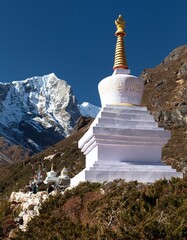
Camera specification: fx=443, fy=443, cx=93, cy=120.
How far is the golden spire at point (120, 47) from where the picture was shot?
1619 centimetres

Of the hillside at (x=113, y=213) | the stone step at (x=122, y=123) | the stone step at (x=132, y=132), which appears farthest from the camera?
the stone step at (x=122, y=123)

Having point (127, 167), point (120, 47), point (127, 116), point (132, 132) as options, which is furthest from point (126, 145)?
point (120, 47)

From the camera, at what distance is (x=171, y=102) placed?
5634 cm

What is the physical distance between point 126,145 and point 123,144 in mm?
116

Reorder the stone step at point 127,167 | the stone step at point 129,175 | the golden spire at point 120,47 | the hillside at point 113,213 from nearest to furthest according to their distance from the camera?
1. the hillside at point 113,213
2. the stone step at point 129,175
3. the stone step at point 127,167
4. the golden spire at point 120,47

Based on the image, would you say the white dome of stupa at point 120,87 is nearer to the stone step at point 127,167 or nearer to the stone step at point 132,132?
the stone step at point 132,132

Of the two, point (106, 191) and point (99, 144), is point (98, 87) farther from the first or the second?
point (106, 191)

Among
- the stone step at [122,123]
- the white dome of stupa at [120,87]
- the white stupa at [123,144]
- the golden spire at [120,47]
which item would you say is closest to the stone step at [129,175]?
the white stupa at [123,144]

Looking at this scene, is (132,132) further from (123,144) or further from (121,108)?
(121,108)

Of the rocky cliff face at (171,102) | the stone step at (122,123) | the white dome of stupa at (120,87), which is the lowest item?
the stone step at (122,123)

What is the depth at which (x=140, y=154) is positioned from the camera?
1442 cm

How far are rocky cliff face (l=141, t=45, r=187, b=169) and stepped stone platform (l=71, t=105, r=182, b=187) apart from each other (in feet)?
79.7

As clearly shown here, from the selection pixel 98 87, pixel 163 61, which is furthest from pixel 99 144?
pixel 163 61

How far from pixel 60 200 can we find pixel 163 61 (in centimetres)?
7686
